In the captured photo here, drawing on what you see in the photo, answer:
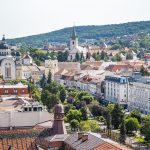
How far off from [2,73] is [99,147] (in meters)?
65.9

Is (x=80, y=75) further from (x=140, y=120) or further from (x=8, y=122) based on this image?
(x=8, y=122)

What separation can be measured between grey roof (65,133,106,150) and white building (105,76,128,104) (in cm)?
4446

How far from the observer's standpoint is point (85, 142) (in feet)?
84.3

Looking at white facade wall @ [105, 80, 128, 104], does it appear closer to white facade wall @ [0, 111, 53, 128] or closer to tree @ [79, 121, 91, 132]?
tree @ [79, 121, 91, 132]

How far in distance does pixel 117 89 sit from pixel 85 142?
154 feet

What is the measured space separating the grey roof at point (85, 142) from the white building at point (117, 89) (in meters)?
44.5

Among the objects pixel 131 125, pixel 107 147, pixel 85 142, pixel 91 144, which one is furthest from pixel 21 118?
pixel 107 147

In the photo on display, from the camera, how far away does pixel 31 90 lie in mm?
69188

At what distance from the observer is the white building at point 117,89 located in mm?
71375

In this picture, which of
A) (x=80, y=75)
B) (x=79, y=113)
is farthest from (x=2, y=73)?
(x=79, y=113)

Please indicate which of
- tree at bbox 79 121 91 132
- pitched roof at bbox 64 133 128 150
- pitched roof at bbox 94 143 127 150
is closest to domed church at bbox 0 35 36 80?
tree at bbox 79 121 91 132

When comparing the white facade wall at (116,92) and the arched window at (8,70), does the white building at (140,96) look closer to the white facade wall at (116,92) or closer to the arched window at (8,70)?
the white facade wall at (116,92)

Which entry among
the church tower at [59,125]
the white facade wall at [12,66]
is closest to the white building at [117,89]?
the white facade wall at [12,66]

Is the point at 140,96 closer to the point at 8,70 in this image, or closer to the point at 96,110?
the point at 96,110
